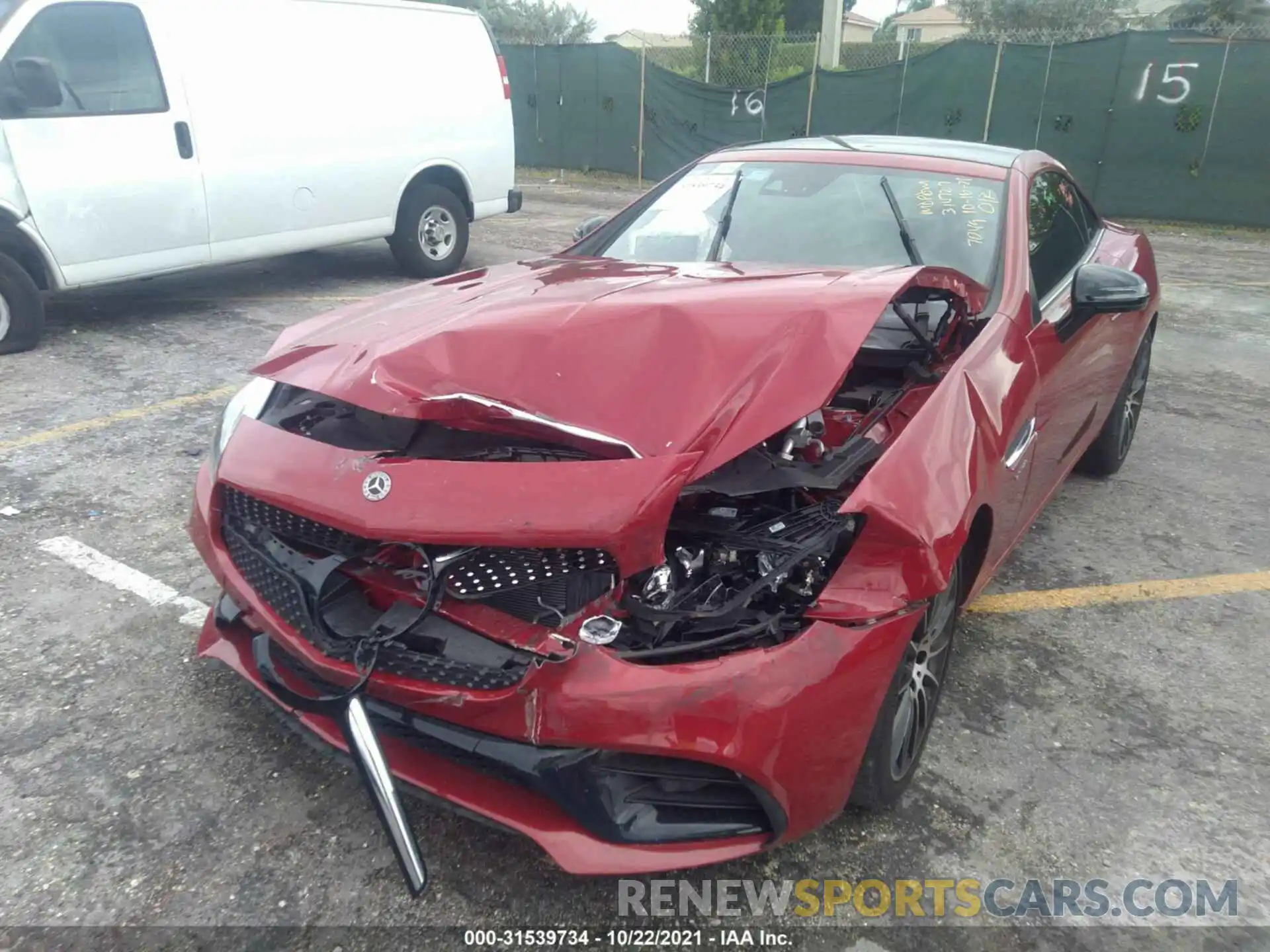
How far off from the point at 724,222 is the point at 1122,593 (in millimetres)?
2042

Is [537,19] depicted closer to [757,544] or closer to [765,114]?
[765,114]

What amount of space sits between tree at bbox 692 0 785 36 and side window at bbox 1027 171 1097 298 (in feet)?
64.9

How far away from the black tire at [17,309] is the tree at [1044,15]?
1246 inches

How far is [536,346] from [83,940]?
1607mm

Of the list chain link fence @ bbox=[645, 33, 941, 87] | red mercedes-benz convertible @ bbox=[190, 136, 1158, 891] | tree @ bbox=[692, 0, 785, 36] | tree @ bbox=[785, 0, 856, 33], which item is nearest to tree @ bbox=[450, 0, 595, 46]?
tree @ bbox=[785, 0, 856, 33]

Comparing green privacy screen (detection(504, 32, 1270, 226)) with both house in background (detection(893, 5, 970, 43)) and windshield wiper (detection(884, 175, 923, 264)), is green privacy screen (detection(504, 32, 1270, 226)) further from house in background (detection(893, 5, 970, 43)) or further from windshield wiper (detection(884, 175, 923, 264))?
house in background (detection(893, 5, 970, 43))

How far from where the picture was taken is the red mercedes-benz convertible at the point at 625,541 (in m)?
1.89

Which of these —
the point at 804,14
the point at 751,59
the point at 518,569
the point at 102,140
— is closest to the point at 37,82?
the point at 102,140

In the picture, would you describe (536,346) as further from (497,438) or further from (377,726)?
(377,726)

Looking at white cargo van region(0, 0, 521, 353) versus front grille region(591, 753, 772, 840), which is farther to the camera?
white cargo van region(0, 0, 521, 353)

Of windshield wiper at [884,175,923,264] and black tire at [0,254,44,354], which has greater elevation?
windshield wiper at [884,175,923,264]

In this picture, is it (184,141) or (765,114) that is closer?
(184,141)

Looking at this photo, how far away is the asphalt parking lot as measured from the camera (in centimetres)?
210

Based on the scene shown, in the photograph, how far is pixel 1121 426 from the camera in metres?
4.44
